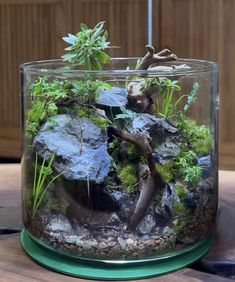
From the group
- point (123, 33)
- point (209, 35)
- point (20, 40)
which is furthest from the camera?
point (20, 40)

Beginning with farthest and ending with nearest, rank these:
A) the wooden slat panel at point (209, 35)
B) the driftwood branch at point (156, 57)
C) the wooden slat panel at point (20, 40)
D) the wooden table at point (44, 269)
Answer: the wooden slat panel at point (20, 40) < the wooden slat panel at point (209, 35) < the driftwood branch at point (156, 57) < the wooden table at point (44, 269)

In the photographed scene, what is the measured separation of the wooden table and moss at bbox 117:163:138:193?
110 millimetres

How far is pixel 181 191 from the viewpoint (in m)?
0.71

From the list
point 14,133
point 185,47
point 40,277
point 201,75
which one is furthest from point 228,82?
point 40,277

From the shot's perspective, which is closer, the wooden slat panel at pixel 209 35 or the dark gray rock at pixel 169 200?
the dark gray rock at pixel 169 200

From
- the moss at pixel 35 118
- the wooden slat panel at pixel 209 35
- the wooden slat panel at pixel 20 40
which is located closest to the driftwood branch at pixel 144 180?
the moss at pixel 35 118

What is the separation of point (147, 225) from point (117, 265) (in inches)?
2.3

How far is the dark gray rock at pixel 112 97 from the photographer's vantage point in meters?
0.71

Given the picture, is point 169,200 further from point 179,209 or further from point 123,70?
point 123,70

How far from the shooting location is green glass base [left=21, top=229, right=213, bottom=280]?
68 cm

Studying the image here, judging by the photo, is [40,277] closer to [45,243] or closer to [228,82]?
[45,243]

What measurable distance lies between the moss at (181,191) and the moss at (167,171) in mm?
13

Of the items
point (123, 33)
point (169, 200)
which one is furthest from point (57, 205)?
point (123, 33)

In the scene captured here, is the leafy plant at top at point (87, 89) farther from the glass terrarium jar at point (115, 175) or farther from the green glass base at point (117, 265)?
the green glass base at point (117, 265)
